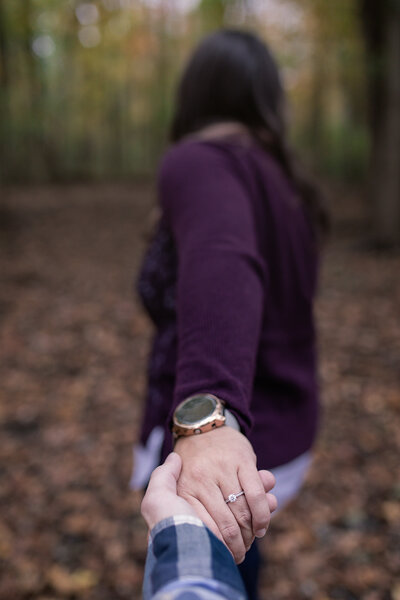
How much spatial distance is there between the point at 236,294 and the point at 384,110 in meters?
7.94

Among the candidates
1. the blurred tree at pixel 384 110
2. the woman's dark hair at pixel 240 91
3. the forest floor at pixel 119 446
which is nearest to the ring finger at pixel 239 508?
the woman's dark hair at pixel 240 91

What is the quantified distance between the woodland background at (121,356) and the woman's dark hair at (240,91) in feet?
0.85

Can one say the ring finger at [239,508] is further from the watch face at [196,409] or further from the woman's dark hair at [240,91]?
the woman's dark hair at [240,91]

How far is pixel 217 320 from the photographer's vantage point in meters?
0.91

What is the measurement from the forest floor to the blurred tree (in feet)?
2.76

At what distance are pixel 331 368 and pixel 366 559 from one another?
228 cm

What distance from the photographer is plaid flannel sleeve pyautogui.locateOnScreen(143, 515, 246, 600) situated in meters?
0.58

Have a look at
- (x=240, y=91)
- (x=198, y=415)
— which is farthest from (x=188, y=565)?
(x=240, y=91)

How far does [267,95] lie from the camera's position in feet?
4.56

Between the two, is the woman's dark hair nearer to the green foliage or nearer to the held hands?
the held hands

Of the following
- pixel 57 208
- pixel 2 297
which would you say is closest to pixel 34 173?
pixel 57 208

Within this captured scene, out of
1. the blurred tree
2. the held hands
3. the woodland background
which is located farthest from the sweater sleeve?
the blurred tree

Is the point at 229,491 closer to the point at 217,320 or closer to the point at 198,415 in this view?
the point at 198,415

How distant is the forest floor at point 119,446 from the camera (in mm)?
2574
